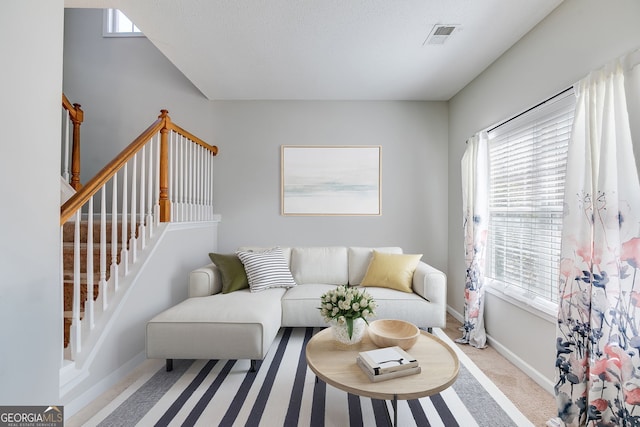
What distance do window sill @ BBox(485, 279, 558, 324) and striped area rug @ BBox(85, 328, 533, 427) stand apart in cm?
60

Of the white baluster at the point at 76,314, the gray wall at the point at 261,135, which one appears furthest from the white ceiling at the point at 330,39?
the white baluster at the point at 76,314

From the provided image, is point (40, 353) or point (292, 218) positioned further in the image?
point (292, 218)

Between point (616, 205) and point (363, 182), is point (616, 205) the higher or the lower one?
the lower one

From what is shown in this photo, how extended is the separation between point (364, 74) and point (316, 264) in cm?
202

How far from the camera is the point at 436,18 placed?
2.05 metres

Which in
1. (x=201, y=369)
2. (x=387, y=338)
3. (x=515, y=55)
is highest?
(x=515, y=55)

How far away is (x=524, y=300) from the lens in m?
2.22

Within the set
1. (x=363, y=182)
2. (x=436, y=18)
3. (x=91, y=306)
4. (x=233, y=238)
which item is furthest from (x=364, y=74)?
(x=91, y=306)

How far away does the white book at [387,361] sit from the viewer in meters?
1.42

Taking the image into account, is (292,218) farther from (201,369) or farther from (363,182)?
(201,369)

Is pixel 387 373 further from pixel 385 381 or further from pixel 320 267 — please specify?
pixel 320 267

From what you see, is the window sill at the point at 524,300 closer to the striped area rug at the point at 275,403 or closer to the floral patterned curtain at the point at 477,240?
the floral patterned curtain at the point at 477,240

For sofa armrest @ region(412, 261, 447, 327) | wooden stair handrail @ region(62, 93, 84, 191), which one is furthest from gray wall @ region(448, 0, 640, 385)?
wooden stair handrail @ region(62, 93, 84, 191)

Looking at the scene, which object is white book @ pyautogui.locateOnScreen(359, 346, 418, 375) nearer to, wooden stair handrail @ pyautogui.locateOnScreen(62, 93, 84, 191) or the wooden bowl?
the wooden bowl
